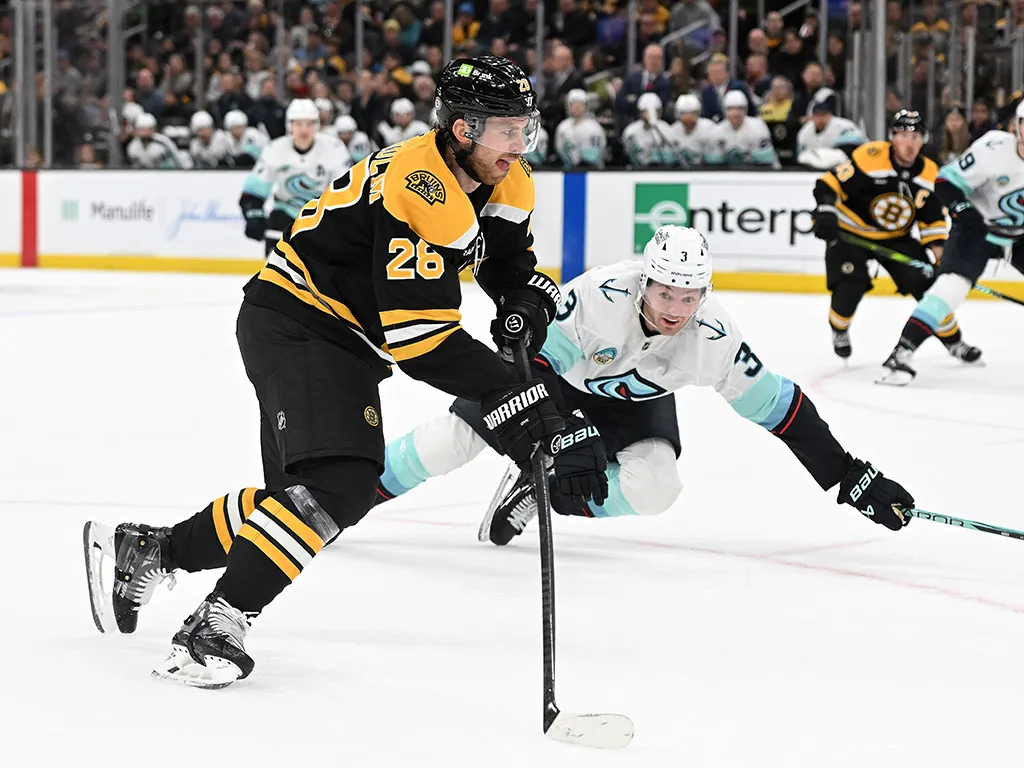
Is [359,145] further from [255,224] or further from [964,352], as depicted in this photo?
[964,352]

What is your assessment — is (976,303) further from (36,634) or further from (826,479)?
Answer: (36,634)

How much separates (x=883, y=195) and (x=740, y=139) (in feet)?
12.1

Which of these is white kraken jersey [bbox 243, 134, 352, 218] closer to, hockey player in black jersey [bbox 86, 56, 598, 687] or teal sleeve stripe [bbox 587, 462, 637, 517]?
teal sleeve stripe [bbox 587, 462, 637, 517]

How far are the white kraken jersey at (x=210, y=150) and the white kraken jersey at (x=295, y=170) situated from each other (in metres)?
4.36

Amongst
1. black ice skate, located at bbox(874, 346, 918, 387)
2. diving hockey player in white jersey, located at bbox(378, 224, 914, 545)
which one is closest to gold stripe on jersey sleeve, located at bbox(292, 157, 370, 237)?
diving hockey player in white jersey, located at bbox(378, 224, 914, 545)

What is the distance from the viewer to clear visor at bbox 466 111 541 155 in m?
2.41

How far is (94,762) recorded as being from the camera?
2.00 m

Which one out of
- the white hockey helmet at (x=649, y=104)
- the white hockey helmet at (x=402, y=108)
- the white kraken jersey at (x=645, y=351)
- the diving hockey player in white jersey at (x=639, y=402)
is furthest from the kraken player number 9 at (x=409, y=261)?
the white hockey helmet at (x=402, y=108)

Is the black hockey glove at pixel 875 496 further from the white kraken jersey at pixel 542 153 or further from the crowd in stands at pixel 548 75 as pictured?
the white kraken jersey at pixel 542 153

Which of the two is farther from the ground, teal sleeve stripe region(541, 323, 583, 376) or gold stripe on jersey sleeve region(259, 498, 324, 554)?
teal sleeve stripe region(541, 323, 583, 376)

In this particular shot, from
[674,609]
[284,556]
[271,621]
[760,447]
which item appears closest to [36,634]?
[271,621]

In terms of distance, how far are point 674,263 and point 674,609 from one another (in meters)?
0.65

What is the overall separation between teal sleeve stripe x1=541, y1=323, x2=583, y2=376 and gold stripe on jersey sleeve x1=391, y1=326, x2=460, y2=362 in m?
0.91

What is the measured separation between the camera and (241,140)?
42.2 ft
